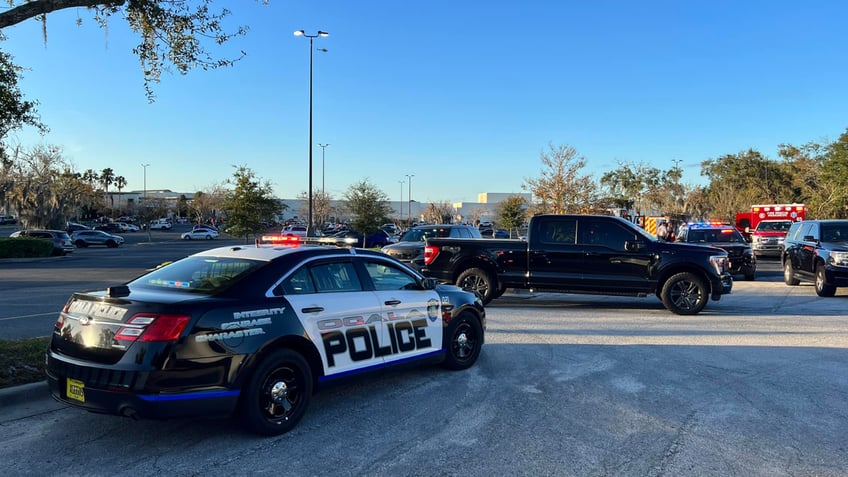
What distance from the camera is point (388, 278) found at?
20.1 ft

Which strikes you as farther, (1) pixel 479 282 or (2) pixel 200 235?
(2) pixel 200 235

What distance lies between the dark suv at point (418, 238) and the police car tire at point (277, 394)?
1236 centimetres

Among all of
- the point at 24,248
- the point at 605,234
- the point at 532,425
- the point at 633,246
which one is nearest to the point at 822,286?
the point at 633,246

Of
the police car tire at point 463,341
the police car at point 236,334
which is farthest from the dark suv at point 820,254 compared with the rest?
the police car at point 236,334

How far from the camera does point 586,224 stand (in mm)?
12172

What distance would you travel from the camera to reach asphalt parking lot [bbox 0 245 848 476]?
429 cm

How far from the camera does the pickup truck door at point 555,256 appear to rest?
12.0 metres

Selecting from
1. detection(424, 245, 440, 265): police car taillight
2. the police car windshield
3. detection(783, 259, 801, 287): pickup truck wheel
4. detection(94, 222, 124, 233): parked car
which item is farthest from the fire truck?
detection(94, 222, 124, 233): parked car

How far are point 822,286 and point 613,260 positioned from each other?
6.20 meters

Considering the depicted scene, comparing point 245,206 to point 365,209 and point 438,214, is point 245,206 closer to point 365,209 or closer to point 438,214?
point 365,209

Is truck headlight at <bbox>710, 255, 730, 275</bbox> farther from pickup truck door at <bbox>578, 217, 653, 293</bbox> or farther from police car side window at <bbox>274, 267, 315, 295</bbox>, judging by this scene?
police car side window at <bbox>274, 267, 315, 295</bbox>

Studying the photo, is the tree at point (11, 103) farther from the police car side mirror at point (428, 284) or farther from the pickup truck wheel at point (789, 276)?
the pickup truck wheel at point (789, 276)

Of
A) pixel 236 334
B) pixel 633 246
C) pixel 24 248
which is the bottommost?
pixel 24 248

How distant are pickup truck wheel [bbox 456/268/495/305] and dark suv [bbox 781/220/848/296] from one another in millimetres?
8115
